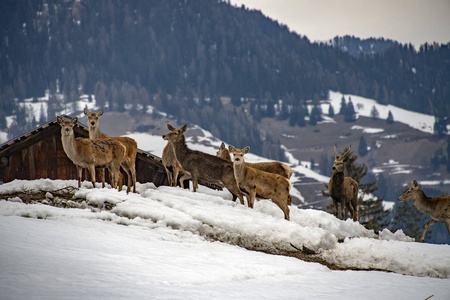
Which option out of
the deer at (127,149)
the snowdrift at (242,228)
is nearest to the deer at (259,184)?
the snowdrift at (242,228)

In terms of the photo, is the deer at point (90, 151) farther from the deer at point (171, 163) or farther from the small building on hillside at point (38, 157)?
the small building on hillside at point (38, 157)

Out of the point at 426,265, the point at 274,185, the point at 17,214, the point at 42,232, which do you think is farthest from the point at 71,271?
A: the point at 274,185

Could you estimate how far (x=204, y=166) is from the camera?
21.3 metres

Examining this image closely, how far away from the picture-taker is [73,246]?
1275 centimetres

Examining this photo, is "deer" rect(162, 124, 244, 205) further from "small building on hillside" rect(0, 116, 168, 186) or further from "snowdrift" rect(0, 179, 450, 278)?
"small building on hillside" rect(0, 116, 168, 186)

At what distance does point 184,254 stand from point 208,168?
7.84 meters

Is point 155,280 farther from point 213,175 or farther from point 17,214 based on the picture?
point 213,175

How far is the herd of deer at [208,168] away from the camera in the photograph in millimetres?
19188

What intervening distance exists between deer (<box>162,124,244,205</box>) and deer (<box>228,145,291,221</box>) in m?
1.00

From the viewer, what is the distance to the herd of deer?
63.0ft

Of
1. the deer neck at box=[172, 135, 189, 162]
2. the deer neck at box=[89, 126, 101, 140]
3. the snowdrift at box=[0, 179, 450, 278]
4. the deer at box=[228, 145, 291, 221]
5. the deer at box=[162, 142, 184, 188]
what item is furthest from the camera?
the deer at box=[162, 142, 184, 188]

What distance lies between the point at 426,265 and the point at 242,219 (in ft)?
16.4

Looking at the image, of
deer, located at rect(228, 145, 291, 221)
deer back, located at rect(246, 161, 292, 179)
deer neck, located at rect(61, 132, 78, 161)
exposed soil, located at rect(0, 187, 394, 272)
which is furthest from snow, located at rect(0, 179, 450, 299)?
deer back, located at rect(246, 161, 292, 179)

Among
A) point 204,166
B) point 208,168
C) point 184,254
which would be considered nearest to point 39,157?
point 204,166
